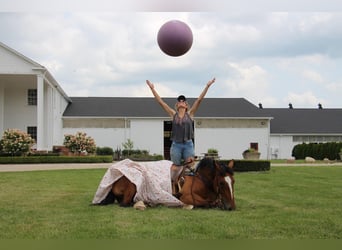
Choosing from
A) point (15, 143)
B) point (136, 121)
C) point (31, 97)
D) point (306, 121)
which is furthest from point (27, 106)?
point (306, 121)

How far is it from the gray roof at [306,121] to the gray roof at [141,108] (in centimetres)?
278

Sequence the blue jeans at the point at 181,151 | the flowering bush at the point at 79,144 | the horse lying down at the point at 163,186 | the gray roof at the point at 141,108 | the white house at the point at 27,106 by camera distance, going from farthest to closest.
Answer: the gray roof at the point at 141,108 → the white house at the point at 27,106 → the flowering bush at the point at 79,144 → the blue jeans at the point at 181,151 → the horse lying down at the point at 163,186

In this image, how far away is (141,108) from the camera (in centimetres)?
4009

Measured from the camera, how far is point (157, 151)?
124 ft

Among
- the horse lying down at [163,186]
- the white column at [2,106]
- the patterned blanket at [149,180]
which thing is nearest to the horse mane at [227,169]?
the horse lying down at [163,186]

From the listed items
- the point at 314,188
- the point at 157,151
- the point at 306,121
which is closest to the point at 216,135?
the point at 157,151

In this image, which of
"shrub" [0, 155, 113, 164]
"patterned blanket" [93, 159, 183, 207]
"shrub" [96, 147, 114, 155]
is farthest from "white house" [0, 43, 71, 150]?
"patterned blanket" [93, 159, 183, 207]

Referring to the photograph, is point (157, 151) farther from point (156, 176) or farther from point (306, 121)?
point (156, 176)

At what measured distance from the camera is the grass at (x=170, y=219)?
5754 millimetres

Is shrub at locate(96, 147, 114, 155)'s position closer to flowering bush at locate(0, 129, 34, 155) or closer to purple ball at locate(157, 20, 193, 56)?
flowering bush at locate(0, 129, 34, 155)

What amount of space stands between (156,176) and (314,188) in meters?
5.20

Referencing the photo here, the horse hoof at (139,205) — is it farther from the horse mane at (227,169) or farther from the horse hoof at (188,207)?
the horse mane at (227,169)

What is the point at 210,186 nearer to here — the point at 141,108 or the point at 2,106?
the point at 2,106

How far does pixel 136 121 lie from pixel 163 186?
30029 millimetres
